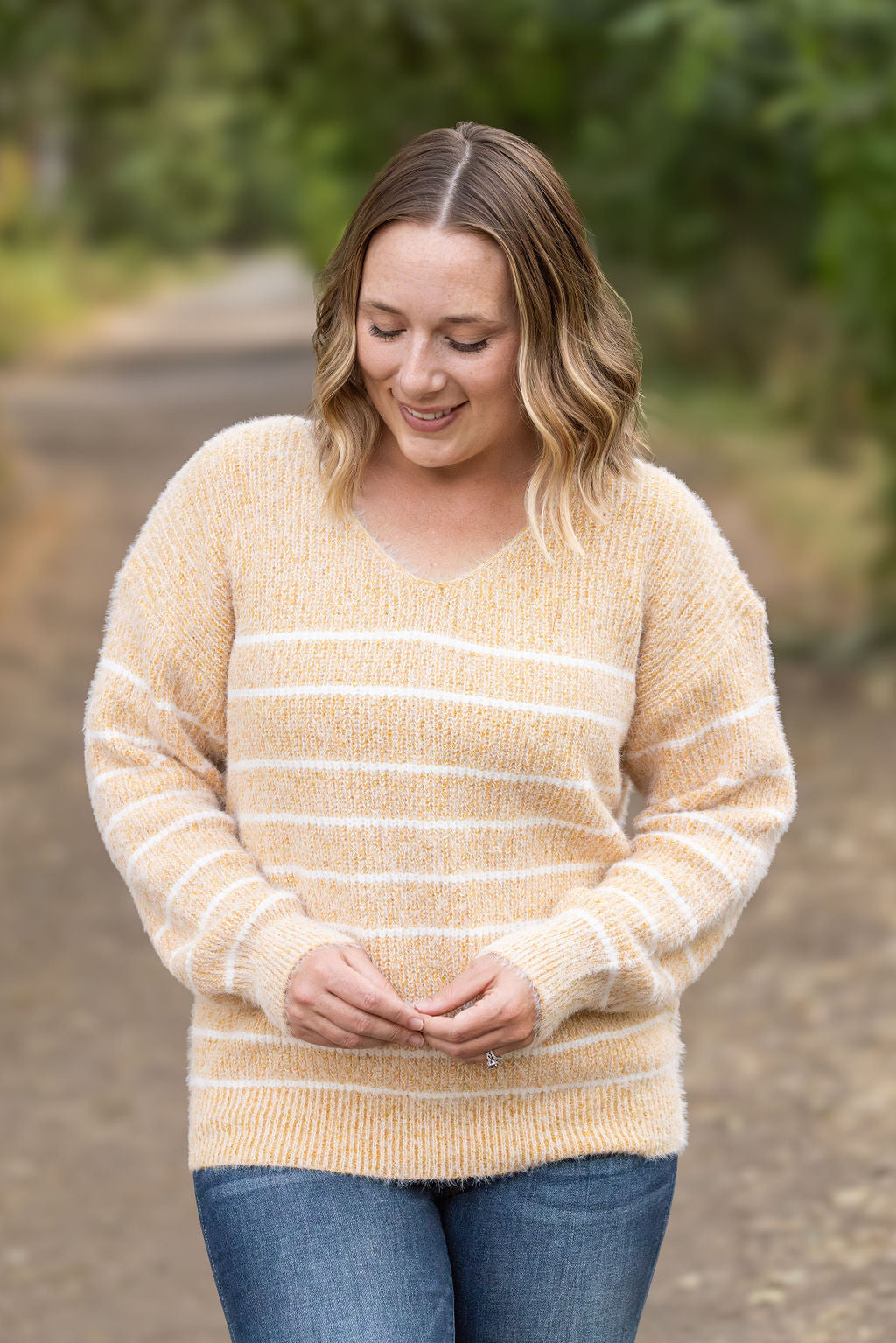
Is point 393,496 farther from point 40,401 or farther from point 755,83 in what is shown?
point 40,401

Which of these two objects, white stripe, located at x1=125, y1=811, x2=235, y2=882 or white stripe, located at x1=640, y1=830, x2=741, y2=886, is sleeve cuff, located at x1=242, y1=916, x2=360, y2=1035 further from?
white stripe, located at x1=640, y1=830, x2=741, y2=886

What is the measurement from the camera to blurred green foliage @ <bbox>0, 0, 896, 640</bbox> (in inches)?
282

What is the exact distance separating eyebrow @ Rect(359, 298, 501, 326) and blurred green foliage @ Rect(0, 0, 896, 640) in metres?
4.38

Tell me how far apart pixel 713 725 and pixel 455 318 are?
57 cm

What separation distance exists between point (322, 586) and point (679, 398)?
49.0 feet

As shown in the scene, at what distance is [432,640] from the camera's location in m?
2.00

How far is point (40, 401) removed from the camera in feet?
64.0

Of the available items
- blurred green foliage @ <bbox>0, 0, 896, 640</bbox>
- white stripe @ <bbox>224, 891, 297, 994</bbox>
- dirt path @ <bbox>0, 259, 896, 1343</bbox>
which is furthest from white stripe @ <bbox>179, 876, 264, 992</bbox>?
blurred green foliage @ <bbox>0, 0, 896, 640</bbox>

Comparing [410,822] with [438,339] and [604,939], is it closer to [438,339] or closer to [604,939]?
[604,939]

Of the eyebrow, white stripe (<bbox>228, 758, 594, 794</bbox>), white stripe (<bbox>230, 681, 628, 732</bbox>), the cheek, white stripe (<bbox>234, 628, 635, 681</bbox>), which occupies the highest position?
the eyebrow

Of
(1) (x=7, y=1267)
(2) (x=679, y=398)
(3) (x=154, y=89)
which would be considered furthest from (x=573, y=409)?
(2) (x=679, y=398)

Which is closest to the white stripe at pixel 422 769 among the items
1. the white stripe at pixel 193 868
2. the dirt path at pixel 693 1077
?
the white stripe at pixel 193 868

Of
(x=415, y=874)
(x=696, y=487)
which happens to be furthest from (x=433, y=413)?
(x=696, y=487)

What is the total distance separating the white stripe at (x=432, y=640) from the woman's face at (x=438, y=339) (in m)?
0.21
